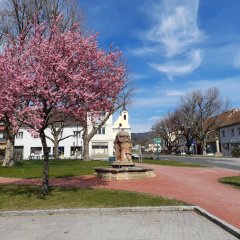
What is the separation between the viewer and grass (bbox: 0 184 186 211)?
35.4 feet

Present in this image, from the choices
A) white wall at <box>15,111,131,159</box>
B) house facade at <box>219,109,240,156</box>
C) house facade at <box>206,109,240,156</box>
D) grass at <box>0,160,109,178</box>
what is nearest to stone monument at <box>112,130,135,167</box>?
grass at <box>0,160,109,178</box>

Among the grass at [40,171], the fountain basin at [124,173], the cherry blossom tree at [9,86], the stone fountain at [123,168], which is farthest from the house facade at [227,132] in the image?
the cherry blossom tree at [9,86]

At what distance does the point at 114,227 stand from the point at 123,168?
12046 millimetres

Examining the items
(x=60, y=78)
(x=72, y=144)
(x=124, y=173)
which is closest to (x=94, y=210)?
(x=60, y=78)

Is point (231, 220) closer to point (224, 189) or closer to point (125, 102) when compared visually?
point (224, 189)

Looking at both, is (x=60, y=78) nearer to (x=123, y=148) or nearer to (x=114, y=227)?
(x=114, y=227)

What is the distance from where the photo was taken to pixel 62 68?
11.9m

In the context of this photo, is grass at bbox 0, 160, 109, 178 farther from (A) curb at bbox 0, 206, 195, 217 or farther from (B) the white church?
(B) the white church

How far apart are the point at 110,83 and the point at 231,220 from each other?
21.3ft

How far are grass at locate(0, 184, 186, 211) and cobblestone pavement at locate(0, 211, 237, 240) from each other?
98 centimetres

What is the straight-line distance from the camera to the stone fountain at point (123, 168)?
66.0ft

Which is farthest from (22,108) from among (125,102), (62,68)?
(125,102)

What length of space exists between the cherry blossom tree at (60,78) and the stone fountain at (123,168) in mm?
7418

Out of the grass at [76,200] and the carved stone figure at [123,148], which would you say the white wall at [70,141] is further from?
the grass at [76,200]
